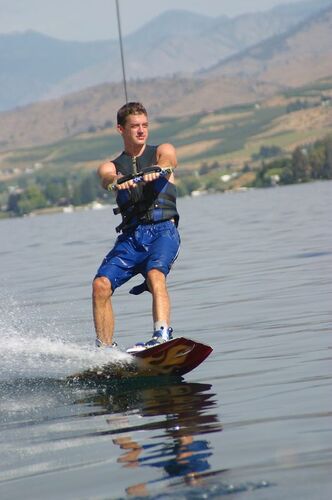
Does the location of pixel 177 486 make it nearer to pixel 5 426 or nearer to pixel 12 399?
pixel 5 426

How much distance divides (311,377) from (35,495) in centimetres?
388

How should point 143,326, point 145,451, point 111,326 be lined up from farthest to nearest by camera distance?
point 143,326, point 111,326, point 145,451

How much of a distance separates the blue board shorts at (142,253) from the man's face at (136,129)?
0.84 meters

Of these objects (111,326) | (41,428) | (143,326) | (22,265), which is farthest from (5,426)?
(22,265)

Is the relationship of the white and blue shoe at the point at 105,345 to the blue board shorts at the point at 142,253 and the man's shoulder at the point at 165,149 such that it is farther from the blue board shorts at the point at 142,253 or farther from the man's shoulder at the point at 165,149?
the man's shoulder at the point at 165,149

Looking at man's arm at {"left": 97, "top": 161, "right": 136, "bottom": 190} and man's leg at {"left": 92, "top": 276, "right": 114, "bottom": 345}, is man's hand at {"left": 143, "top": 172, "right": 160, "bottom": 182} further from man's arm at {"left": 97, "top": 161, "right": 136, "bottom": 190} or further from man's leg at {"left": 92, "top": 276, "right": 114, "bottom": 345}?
man's leg at {"left": 92, "top": 276, "right": 114, "bottom": 345}

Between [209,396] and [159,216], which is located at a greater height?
[159,216]

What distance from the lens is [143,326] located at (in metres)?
17.1

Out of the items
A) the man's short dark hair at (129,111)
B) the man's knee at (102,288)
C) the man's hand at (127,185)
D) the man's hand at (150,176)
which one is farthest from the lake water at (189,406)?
the man's short dark hair at (129,111)

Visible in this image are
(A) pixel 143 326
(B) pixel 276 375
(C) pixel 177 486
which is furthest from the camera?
(A) pixel 143 326

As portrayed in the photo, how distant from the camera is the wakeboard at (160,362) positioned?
11.2m

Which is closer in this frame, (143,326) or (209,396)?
(209,396)

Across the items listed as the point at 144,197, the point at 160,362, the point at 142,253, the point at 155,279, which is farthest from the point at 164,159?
the point at 160,362

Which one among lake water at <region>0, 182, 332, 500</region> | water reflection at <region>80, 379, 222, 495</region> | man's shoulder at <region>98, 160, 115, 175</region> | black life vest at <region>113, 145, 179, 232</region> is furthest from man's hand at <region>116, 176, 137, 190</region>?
water reflection at <region>80, 379, 222, 495</region>
